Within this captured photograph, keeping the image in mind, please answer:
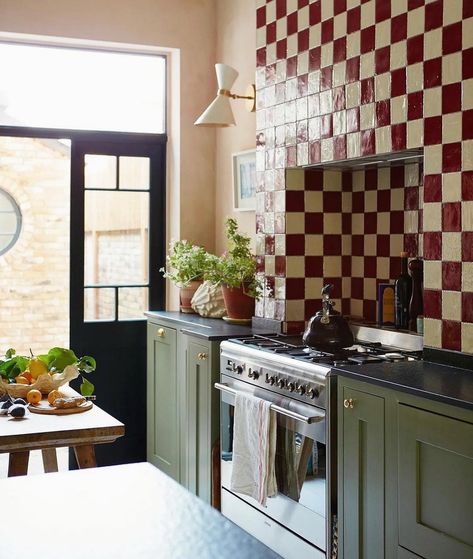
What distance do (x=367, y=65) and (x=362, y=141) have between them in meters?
0.30

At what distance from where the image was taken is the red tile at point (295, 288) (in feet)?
13.1

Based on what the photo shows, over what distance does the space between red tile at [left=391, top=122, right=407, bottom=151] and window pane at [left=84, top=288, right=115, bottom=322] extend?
2441 mm

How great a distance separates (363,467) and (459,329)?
0.60 metres

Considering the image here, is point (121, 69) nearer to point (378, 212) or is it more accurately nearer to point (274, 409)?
point (378, 212)

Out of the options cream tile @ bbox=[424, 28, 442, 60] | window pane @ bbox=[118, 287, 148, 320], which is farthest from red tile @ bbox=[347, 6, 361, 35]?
window pane @ bbox=[118, 287, 148, 320]

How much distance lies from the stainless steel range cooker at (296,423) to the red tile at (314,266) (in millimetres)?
402

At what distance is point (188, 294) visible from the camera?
4.82 m

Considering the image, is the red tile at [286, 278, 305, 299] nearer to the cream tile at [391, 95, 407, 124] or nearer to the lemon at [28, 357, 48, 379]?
the cream tile at [391, 95, 407, 124]

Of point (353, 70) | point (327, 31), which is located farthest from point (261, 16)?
point (353, 70)

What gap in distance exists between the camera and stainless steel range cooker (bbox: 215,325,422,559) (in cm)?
298

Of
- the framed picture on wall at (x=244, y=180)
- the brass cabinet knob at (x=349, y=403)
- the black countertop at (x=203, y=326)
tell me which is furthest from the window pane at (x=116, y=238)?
the brass cabinet knob at (x=349, y=403)

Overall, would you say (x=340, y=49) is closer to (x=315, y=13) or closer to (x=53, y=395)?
(x=315, y=13)

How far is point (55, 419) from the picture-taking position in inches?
115

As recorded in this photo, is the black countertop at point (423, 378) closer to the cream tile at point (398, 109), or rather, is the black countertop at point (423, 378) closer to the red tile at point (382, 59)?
the cream tile at point (398, 109)
